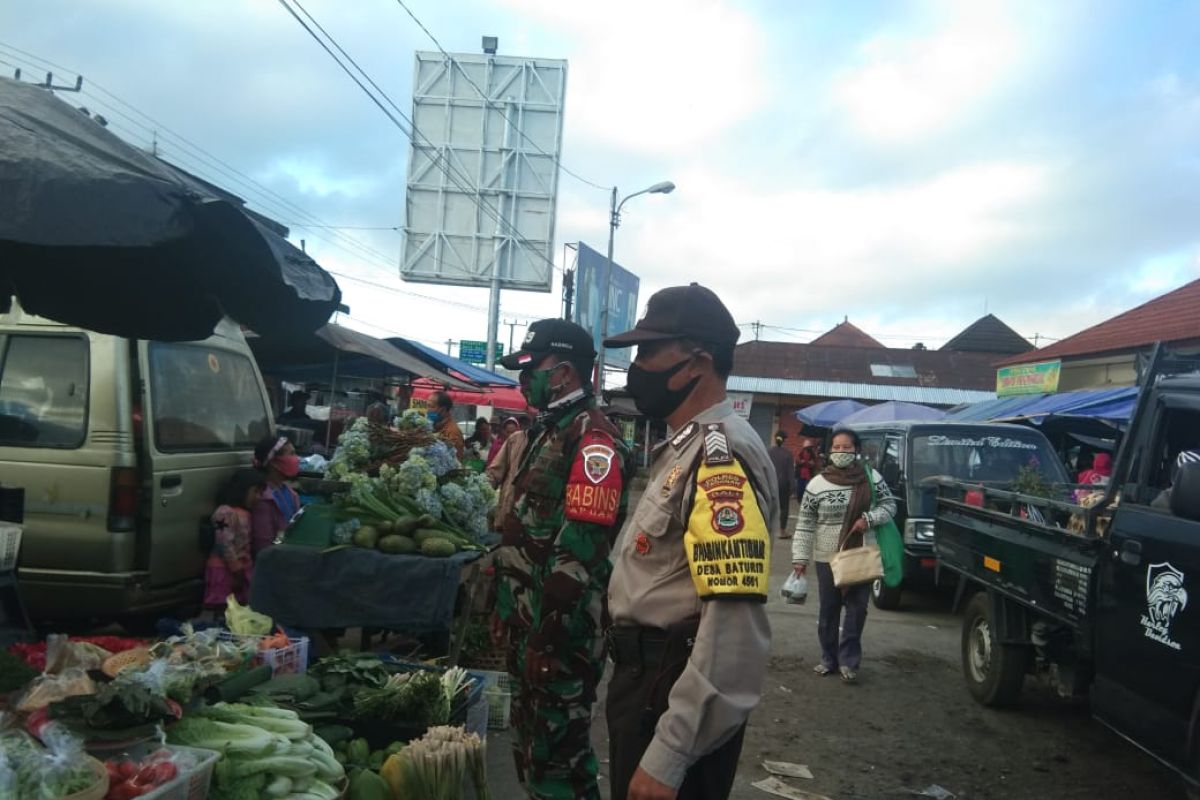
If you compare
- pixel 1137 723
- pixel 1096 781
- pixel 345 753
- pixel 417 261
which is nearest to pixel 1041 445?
pixel 1096 781

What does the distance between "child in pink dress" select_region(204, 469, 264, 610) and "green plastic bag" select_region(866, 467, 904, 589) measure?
4.50 metres

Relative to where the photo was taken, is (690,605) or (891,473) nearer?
(690,605)

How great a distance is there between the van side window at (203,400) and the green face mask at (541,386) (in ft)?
9.32

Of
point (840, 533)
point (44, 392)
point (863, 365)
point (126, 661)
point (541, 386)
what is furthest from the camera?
point (863, 365)

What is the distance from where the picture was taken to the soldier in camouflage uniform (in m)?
3.23

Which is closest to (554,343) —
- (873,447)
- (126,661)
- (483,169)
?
(126,661)

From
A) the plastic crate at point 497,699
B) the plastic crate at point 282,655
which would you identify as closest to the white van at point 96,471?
the plastic crate at point 282,655

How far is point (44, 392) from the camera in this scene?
17.4 ft

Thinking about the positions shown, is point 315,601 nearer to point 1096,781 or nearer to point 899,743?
point 899,743

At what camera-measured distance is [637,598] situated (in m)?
2.35

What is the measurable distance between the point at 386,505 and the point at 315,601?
2.16 feet

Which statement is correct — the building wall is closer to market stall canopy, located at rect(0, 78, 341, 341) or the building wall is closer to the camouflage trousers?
the camouflage trousers

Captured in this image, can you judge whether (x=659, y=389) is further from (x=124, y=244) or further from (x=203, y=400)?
(x=203, y=400)

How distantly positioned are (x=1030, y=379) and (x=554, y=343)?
17.5 metres
